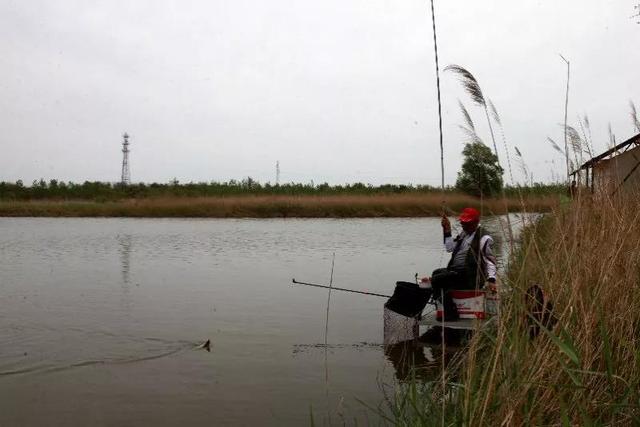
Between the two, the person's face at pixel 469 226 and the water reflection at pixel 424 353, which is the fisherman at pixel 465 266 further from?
the water reflection at pixel 424 353

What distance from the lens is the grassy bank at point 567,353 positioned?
2404 millimetres

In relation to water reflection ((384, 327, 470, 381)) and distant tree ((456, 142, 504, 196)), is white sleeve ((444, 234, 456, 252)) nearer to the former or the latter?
water reflection ((384, 327, 470, 381))

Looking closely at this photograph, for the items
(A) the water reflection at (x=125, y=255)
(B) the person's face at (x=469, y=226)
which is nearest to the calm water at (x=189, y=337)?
(A) the water reflection at (x=125, y=255)

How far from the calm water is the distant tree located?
5.44 ft

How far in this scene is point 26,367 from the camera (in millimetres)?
5840

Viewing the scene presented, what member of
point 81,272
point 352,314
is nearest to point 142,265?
point 81,272

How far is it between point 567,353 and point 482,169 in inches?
72.3

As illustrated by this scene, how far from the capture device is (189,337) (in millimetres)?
7023

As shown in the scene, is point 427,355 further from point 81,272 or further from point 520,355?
point 81,272

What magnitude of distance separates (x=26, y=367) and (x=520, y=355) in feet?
16.2

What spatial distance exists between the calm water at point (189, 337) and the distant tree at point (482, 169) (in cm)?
166

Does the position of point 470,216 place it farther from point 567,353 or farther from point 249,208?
point 249,208

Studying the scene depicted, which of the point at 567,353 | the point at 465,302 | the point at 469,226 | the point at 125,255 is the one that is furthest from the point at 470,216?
the point at 125,255

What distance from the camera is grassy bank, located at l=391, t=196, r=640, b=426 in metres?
2.40
